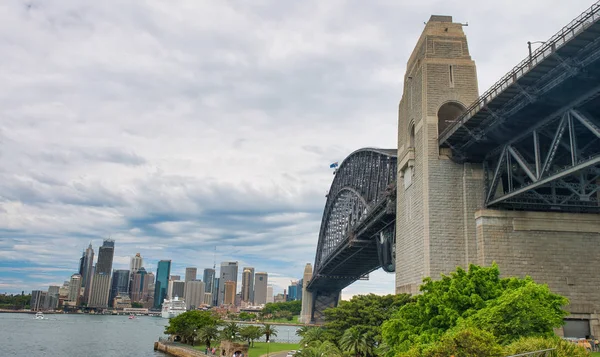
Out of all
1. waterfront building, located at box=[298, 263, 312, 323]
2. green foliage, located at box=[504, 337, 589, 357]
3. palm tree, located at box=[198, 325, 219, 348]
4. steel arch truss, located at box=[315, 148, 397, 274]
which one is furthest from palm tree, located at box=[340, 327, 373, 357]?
waterfront building, located at box=[298, 263, 312, 323]

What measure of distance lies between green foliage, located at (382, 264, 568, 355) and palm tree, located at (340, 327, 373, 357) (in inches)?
515

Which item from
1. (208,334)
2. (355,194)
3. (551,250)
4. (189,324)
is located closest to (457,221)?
(551,250)

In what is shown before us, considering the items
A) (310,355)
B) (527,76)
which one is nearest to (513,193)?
(527,76)

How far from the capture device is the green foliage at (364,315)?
145 ft

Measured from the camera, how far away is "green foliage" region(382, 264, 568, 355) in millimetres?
23797

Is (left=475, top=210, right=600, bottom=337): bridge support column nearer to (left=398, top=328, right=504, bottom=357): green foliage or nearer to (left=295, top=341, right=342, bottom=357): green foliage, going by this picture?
(left=295, top=341, right=342, bottom=357): green foliage

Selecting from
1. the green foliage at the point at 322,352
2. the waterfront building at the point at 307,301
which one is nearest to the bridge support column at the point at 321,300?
the waterfront building at the point at 307,301

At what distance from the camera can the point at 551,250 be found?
33.8 metres

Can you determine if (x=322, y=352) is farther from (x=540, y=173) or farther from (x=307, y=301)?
(x=307, y=301)

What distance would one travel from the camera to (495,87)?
3002cm

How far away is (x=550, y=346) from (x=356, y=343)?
2521 cm

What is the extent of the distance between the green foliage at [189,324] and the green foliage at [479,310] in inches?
2283

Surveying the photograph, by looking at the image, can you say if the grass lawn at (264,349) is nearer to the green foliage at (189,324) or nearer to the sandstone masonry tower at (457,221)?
the green foliage at (189,324)

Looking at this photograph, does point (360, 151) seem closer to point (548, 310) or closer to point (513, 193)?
point (513, 193)
